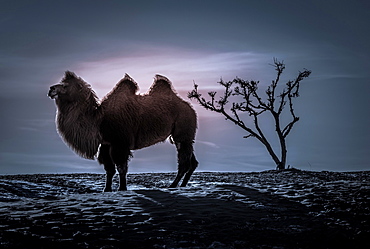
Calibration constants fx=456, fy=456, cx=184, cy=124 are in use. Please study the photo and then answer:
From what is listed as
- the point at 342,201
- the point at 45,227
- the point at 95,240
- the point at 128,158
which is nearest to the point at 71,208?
the point at 45,227

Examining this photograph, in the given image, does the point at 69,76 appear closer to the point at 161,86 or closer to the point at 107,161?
the point at 107,161

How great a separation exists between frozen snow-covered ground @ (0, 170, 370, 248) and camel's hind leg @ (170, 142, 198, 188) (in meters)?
4.66

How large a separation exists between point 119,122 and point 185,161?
1.90 m

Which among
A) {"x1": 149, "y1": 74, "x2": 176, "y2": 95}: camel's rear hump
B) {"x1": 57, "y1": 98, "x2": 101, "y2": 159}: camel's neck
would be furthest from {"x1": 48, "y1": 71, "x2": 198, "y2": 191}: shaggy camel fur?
{"x1": 149, "y1": 74, "x2": 176, "y2": 95}: camel's rear hump

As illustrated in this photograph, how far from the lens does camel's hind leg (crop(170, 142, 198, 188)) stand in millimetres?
10812

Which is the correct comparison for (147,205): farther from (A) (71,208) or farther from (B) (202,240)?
(B) (202,240)

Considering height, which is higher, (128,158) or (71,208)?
(128,158)

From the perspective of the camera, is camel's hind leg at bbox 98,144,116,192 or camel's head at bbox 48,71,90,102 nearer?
camel's hind leg at bbox 98,144,116,192

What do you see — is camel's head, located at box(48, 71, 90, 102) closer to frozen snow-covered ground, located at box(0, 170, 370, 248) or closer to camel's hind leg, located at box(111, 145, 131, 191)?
camel's hind leg, located at box(111, 145, 131, 191)

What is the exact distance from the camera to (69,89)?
10.4 metres

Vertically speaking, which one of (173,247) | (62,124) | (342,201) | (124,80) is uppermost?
(124,80)

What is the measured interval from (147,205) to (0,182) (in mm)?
5533

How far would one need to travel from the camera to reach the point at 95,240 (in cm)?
398

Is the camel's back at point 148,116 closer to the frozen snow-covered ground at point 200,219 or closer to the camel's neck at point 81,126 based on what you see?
the camel's neck at point 81,126
